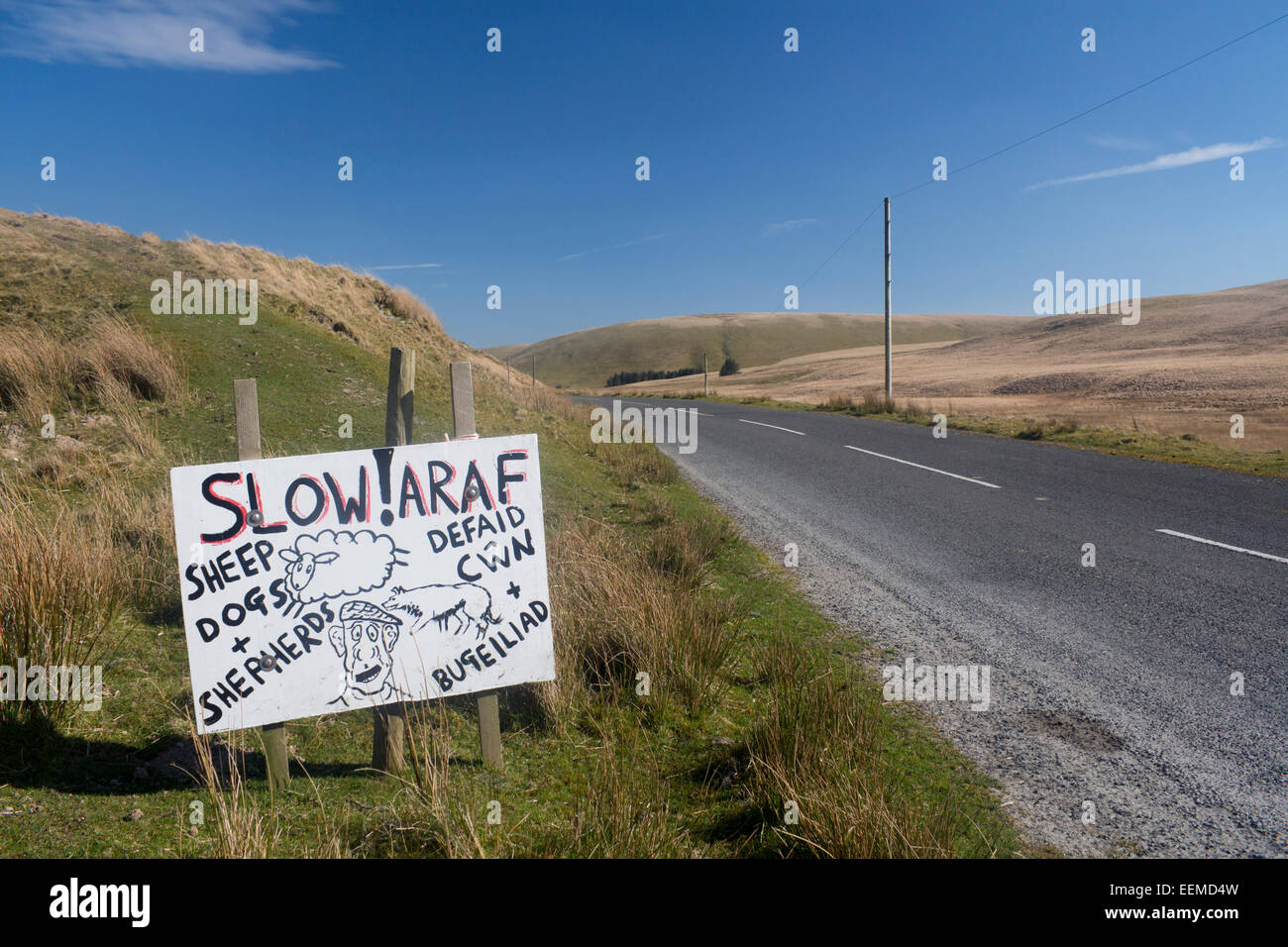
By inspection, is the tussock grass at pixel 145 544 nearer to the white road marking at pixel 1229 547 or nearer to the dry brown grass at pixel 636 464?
the dry brown grass at pixel 636 464

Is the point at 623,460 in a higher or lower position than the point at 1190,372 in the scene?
lower

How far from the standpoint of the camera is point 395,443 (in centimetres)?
354

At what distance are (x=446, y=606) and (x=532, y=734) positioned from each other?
946mm

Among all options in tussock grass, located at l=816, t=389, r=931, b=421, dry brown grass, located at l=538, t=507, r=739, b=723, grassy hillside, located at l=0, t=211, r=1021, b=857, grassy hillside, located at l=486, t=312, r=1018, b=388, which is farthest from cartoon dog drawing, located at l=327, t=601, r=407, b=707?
grassy hillside, located at l=486, t=312, r=1018, b=388

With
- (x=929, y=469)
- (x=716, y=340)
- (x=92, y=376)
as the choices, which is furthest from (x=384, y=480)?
(x=716, y=340)

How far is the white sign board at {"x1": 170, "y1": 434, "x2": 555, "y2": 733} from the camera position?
10.3 feet

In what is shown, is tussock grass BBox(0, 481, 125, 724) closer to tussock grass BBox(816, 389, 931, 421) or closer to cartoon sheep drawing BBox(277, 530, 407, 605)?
cartoon sheep drawing BBox(277, 530, 407, 605)

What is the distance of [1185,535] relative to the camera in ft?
25.1

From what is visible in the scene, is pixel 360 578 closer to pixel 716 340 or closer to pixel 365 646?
pixel 365 646

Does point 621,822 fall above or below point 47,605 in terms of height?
below

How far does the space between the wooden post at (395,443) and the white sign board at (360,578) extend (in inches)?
4.2
